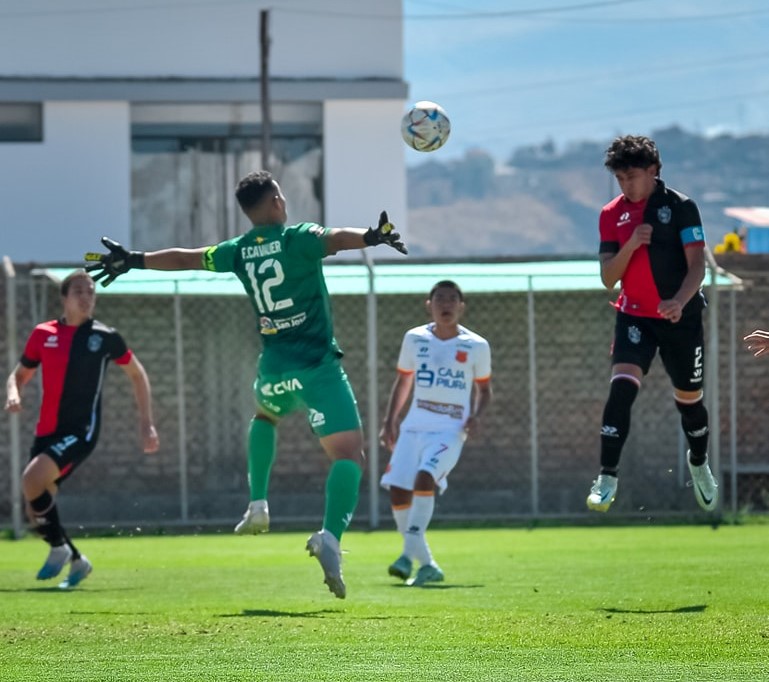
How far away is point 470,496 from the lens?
64.3 feet

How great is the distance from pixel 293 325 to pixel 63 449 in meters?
3.49

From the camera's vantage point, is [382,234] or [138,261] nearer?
[382,234]

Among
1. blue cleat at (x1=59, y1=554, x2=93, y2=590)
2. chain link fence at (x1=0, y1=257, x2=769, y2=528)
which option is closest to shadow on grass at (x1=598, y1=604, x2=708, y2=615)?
blue cleat at (x1=59, y1=554, x2=93, y2=590)

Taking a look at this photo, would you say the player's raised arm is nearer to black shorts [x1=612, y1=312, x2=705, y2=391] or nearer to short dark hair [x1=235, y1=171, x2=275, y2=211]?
short dark hair [x1=235, y1=171, x2=275, y2=211]

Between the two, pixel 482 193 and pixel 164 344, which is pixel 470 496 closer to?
pixel 164 344

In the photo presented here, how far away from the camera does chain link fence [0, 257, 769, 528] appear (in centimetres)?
1912

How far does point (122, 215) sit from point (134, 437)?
1146cm

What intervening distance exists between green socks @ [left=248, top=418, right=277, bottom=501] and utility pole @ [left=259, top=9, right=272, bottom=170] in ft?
66.4

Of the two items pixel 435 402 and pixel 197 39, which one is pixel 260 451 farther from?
pixel 197 39

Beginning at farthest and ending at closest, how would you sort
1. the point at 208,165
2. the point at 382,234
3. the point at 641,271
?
the point at 208,165 → the point at 641,271 → the point at 382,234

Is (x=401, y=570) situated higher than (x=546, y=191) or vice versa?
(x=546, y=191)

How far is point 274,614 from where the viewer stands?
9.45 metres

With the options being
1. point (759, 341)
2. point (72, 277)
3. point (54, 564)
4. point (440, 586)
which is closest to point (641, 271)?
point (759, 341)

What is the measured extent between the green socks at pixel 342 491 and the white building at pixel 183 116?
20386 millimetres
